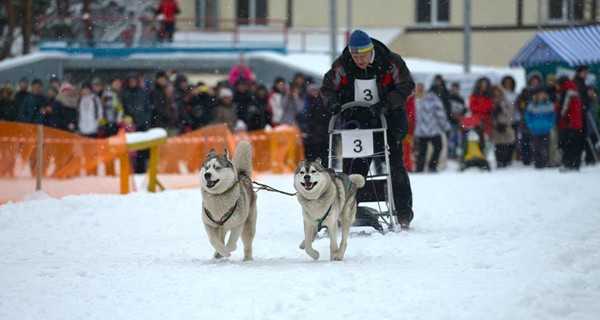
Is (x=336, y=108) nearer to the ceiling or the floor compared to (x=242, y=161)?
nearer to the ceiling

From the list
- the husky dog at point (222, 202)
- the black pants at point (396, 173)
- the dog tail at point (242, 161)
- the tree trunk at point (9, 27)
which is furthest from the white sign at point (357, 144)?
the tree trunk at point (9, 27)

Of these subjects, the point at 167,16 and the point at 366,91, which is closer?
the point at 366,91

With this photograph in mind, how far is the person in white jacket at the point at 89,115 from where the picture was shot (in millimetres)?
17094

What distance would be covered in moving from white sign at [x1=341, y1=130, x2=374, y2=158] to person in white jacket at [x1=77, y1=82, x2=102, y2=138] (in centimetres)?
880

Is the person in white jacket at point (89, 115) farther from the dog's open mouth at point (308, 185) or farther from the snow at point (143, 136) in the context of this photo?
the dog's open mouth at point (308, 185)

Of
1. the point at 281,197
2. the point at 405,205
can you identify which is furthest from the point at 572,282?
the point at 281,197

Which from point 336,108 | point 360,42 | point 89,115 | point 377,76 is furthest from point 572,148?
point 360,42

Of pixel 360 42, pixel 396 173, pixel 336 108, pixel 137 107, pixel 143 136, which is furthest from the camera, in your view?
pixel 137 107

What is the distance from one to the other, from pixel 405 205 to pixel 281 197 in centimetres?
328

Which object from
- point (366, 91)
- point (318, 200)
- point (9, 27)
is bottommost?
point (318, 200)

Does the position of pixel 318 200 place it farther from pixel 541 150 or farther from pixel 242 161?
pixel 541 150

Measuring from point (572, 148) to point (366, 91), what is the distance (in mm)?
9260

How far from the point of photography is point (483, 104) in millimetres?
19031

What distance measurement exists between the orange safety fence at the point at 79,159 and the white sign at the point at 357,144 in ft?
15.4
